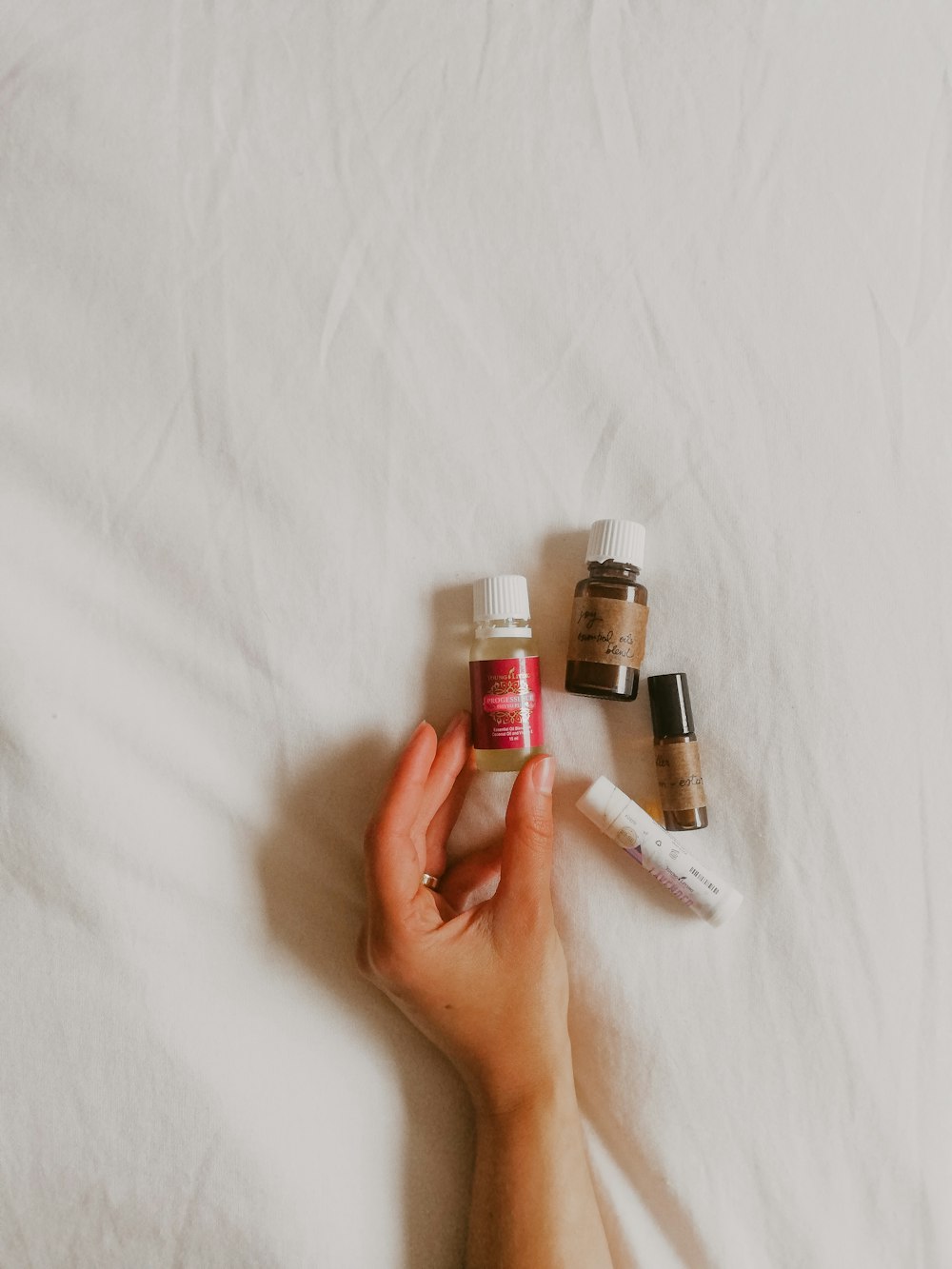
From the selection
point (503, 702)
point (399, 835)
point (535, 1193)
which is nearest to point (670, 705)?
point (503, 702)

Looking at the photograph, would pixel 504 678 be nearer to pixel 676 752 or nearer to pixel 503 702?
pixel 503 702

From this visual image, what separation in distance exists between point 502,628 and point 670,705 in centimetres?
16

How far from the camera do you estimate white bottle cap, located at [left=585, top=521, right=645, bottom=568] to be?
2.55 ft

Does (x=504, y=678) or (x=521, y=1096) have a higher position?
(x=504, y=678)

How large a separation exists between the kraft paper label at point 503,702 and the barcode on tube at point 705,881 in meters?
0.18

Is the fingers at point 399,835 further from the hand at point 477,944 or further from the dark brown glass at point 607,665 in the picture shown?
the dark brown glass at point 607,665

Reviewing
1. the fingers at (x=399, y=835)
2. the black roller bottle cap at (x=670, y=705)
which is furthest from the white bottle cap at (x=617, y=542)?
the fingers at (x=399, y=835)

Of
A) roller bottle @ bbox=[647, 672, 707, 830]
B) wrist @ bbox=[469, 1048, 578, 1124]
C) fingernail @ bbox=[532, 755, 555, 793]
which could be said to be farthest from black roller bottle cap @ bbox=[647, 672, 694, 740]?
wrist @ bbox=[469, 1048, 578, 1124]

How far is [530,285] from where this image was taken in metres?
0.82

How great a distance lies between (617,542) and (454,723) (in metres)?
0.22

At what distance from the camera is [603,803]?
766 millimetres

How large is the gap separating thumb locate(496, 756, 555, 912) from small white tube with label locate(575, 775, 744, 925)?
41 mm

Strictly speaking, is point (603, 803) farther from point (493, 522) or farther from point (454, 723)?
point (493, 522)

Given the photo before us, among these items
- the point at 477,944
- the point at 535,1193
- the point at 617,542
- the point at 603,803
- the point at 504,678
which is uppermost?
the point at 617,542
